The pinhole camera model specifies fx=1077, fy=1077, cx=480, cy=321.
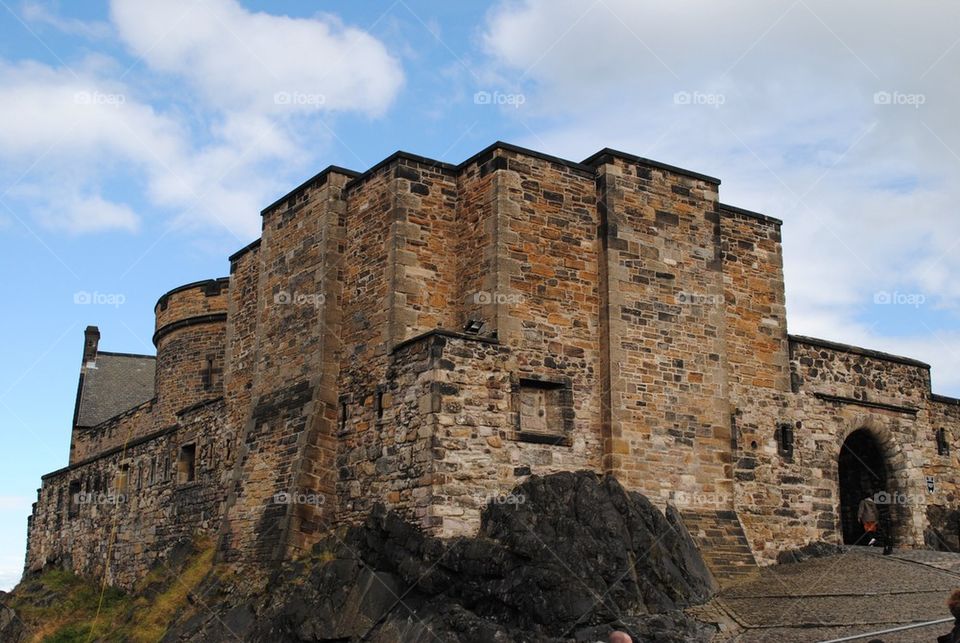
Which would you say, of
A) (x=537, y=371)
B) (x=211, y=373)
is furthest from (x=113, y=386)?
(x=537, y=371)

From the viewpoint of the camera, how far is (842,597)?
1594 cm

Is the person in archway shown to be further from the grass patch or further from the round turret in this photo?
the round turret

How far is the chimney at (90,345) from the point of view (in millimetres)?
38306

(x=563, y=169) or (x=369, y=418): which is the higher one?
(x=563, y=169)

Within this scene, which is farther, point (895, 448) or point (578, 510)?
point (895, 448)

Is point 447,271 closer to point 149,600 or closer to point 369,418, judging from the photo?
point 369,418

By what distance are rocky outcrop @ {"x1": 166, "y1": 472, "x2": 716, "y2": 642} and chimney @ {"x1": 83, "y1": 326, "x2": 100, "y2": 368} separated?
23029 millimetres

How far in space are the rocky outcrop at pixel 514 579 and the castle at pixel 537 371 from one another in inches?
20.0

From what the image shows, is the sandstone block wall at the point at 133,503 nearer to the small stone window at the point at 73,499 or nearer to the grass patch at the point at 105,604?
the small stone window at the point at 73,499

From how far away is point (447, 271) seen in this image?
1852cm

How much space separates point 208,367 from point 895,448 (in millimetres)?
16485

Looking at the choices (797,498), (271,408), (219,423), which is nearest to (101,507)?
(219,423)

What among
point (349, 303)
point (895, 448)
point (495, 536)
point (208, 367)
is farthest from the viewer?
point (208, 367)

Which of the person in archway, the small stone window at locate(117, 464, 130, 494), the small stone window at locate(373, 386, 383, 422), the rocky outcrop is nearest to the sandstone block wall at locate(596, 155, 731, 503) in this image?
the rocky outcrop
